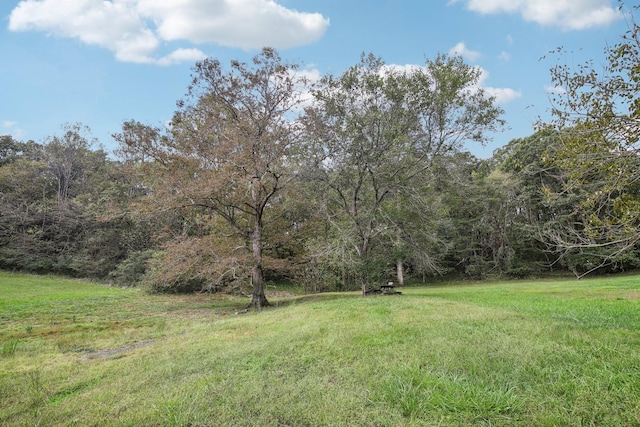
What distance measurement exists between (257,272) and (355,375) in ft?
32.6

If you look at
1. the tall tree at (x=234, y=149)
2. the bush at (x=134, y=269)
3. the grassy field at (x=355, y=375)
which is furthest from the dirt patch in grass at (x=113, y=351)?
the bush at (x=134, y=269)

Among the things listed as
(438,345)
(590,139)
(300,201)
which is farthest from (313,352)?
(300,201)

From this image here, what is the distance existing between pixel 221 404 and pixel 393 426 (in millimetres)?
1636

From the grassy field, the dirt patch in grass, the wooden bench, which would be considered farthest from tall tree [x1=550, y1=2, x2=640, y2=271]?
the wooden bench

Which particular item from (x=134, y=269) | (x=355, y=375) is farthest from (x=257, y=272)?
(x=134, y=269)

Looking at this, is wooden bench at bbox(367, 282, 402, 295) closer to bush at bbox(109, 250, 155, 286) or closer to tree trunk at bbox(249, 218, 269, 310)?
tree trunk at bbox(249, 218, 269, 310)

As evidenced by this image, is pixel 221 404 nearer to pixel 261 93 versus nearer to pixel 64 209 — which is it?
pixel 261 93

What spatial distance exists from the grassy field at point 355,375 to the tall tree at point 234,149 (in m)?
6.62

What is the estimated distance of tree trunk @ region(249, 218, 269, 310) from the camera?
13.2 metres

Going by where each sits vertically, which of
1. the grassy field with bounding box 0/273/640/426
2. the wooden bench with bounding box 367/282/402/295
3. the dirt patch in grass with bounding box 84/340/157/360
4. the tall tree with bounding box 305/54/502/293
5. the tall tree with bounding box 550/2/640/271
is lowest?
the wooden bench with bounding box 367/282/402/295

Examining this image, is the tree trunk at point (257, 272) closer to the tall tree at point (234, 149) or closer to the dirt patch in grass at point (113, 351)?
the tall tree at point (234, 149)

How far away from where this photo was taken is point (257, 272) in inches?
525

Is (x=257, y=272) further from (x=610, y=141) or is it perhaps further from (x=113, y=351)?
(x=610, y=141)

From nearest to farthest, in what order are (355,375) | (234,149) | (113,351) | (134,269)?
1. (355,375)
2. (113,351)
3. (234,149)
4. (134,269)
